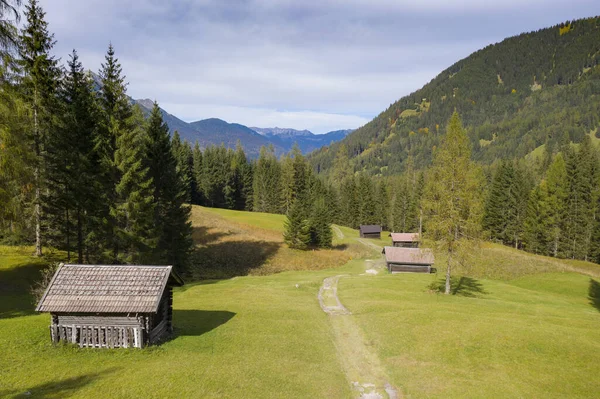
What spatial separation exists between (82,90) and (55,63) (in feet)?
16.4

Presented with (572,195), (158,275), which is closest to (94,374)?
(158,275)

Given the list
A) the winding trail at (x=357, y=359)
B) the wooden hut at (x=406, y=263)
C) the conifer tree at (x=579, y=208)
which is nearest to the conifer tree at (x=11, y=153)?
the winding trail at (x=357, y=359)

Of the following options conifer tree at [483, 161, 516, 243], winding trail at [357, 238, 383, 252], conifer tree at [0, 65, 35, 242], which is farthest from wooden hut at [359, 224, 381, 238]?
conifer tree at [0, 65, 35, 242]

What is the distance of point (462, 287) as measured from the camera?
3934 centimetres

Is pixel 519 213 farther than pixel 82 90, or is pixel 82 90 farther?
pixel 519 213

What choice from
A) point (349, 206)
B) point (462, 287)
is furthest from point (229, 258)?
point (349, 206)

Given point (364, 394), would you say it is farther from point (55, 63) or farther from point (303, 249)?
point (303, 249)

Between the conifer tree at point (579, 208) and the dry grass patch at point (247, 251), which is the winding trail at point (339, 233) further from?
the conifer tree at point (579, 208)

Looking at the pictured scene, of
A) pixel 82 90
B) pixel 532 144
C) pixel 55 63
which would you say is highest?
pixel 532 144

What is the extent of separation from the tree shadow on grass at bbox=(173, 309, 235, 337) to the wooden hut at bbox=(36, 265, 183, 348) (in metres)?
3.15

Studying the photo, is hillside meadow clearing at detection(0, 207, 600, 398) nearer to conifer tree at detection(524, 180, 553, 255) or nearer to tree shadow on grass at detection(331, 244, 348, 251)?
tree shadow on grass at detection(331, 244, 348, 251)

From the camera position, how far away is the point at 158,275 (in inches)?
807

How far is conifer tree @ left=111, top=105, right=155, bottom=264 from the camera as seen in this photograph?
1239 inches

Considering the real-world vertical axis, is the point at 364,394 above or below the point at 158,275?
below
